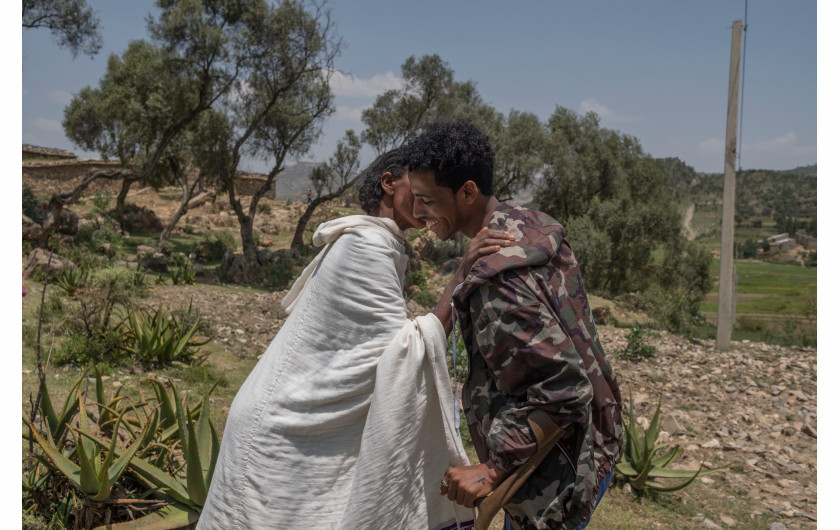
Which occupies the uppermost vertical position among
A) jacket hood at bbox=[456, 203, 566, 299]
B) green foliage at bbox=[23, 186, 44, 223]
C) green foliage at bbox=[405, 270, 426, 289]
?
green foliage at bbox=[23, 186, 44, 223]

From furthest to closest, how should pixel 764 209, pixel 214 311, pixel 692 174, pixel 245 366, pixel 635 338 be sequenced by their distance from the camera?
pixel 692 174
pixel 764 209
pixel 214 311
pixel 635 338
pixel 245 366

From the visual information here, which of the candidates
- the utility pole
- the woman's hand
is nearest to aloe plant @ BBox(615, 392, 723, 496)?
the woman's hand

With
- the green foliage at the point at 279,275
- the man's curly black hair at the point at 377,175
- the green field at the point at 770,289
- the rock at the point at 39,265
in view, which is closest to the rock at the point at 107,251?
the green foliage at the point at 279,275

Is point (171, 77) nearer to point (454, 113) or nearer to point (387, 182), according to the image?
point (454, 113)

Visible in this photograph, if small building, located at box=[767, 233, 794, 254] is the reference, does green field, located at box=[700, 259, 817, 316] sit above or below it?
Result: below

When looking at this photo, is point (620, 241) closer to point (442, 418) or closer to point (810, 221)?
point (442, 418)

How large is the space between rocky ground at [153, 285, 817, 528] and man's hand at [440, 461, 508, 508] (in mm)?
3291

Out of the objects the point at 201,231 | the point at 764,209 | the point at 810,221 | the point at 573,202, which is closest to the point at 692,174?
the point at 764,209

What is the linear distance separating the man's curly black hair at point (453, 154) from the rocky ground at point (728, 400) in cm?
362

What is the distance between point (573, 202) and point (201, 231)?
16763 millimetres

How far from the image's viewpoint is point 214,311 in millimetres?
9078

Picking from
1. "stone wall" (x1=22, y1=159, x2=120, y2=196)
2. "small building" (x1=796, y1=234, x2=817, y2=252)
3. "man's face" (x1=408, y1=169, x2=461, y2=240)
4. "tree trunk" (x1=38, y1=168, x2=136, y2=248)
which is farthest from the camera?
"small building" (x1=796, y1=234, x2=817, y2=252)

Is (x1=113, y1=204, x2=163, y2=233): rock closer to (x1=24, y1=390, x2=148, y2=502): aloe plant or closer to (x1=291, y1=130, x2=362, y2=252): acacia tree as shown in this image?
(x1=291, y1=130, x2=362, y2=252): acacia tree

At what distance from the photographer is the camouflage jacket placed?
1.32 m
